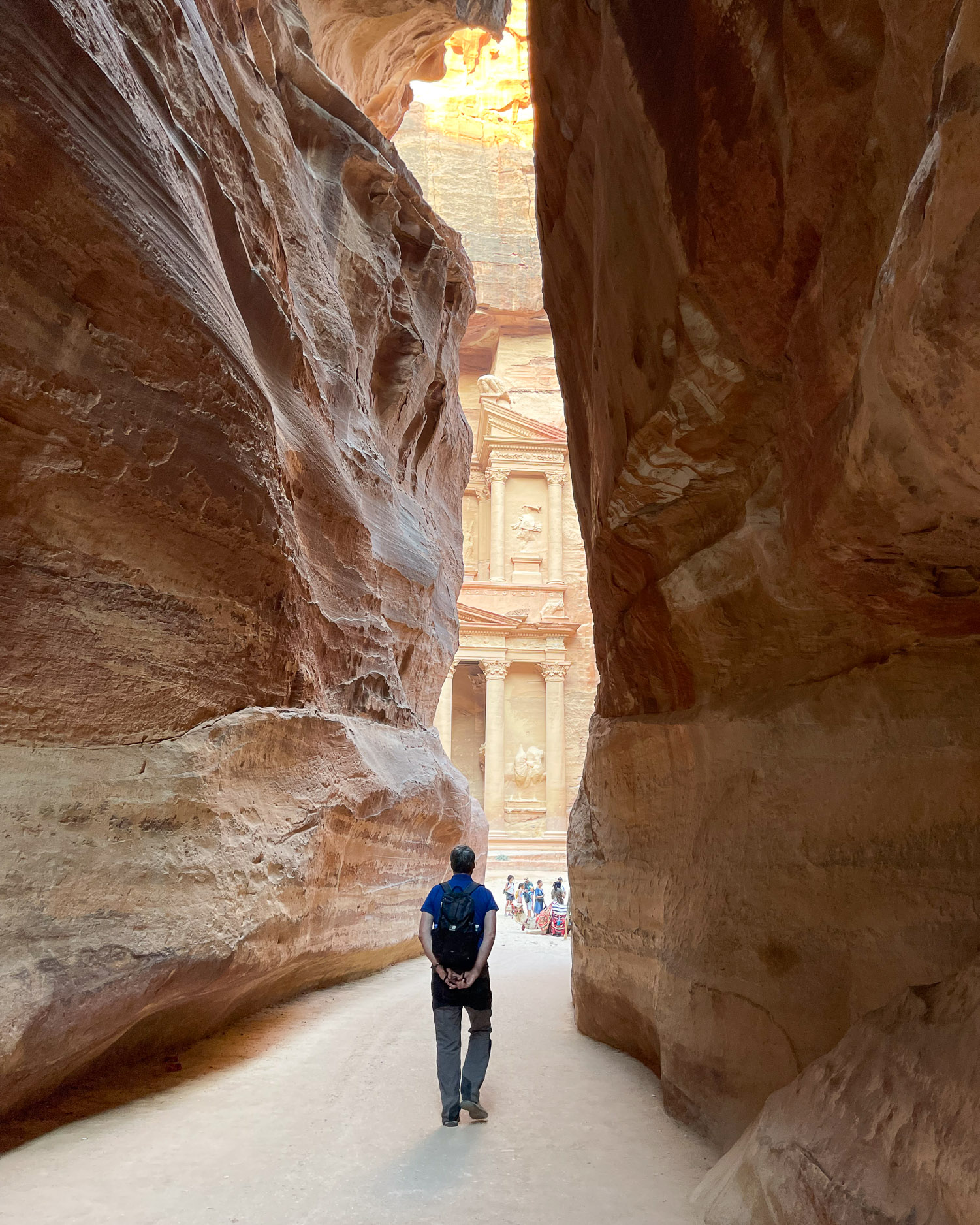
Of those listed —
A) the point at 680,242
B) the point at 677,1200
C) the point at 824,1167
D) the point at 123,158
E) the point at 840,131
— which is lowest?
the point at 677,1200

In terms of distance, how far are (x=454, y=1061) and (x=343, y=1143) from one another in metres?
0.58

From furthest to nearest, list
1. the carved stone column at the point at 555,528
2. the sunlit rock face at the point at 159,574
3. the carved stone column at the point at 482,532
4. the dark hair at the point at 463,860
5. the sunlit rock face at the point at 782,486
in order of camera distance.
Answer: the carved stone column at the point at 482,532
the carved stone column at the point at 555,528
the dark hair at the point at 463,860
the sunlit rock face at the point at 159,574
the sunlit rock face at the point at 782,486

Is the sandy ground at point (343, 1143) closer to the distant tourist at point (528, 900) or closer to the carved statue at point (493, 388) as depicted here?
the distant tourist at point (528, 900)

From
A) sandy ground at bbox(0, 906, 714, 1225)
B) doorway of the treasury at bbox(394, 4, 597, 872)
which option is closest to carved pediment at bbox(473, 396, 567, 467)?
doorway of the treasury at bbox(394, 4, 597, 872)

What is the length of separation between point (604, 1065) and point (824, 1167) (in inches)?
115

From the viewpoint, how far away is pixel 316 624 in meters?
6.18

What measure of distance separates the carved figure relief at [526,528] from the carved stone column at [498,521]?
493 mm

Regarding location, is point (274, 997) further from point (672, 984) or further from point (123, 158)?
point (123, 158)

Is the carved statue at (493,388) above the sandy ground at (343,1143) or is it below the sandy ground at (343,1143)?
above

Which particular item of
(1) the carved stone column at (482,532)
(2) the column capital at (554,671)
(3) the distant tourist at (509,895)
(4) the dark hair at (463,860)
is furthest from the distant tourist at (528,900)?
(1) the carved stone column at (482,532)

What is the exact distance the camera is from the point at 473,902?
3990mm

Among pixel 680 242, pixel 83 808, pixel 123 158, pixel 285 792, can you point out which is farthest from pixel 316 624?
pixel 680 242

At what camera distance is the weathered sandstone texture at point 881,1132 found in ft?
6.50

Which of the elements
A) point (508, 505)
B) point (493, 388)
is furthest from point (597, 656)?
point (493, 388)
